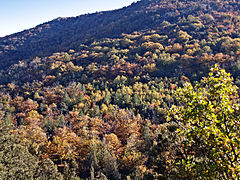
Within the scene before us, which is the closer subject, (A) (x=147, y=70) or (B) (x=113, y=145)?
(B) (x=113, y=145)

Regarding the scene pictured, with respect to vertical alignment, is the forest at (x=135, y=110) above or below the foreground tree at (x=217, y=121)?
below

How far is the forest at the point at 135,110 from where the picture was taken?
749 cm

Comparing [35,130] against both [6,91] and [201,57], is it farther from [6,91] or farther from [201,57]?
[201,57]

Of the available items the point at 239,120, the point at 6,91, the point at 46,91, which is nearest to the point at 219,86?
the point at 239,120

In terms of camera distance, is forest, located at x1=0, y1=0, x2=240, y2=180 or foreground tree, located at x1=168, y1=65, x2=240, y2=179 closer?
foreground tree, located at x1=168, y1=65, x2=240, y2=179

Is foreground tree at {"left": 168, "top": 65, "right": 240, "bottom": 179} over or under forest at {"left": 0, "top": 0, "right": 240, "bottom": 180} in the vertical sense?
over

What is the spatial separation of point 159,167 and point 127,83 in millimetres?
94350

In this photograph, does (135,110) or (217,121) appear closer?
(217,121)

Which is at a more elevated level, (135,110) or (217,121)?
(217,121)

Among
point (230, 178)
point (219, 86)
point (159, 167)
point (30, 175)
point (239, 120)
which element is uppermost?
point (219, 86)

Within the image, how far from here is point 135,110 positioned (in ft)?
273

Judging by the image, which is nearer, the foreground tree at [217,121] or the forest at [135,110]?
the foreground tree at [217,121]

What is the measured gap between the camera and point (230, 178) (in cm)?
725

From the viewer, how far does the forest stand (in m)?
7.49
